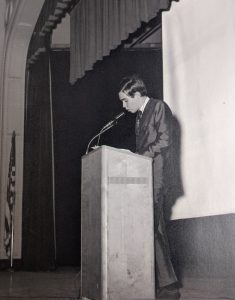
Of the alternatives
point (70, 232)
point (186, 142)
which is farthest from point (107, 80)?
point (186, 142)

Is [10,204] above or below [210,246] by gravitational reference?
above

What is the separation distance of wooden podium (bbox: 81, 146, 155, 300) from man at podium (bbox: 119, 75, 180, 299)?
28 cm

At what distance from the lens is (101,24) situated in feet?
12.9

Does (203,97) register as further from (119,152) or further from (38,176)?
(38,176)

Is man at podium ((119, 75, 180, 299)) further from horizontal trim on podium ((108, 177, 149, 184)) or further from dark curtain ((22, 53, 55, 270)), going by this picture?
dark curtain ((22, 53, 55, 270))

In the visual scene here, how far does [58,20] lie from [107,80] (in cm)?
98

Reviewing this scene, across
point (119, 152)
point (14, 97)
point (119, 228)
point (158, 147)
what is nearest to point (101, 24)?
point (14, 97)

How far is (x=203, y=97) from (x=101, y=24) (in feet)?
5.08

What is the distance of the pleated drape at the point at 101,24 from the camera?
3389 mm

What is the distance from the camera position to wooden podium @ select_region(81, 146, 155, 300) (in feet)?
6.26

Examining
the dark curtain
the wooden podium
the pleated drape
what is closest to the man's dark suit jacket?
the wooden podium

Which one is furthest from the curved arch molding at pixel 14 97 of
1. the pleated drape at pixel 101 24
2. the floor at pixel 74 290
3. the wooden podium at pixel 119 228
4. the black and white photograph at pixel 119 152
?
the wooden podium at pixel 119 228

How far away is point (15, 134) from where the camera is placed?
5246 millimetres

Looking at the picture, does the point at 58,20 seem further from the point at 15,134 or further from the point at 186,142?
the point at 186,142
